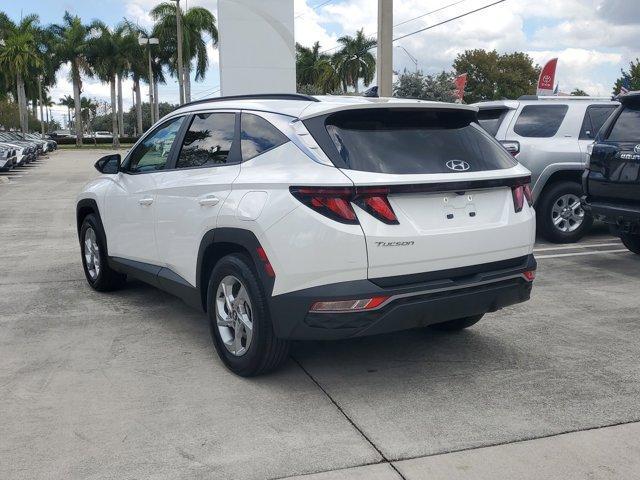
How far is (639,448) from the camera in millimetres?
3424

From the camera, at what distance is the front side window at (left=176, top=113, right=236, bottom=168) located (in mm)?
4730

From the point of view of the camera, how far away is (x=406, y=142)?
4.12 m

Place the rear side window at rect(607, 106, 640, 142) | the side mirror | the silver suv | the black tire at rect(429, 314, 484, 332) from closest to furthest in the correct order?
the black tire at rect(429, 314, 484, 332) → the side mirror → the rear side window at rect(607, 106, 640, 142) → the silver suv

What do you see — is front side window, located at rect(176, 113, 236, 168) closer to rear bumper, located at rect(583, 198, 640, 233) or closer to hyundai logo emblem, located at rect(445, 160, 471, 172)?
hyundai logo emblem, located at rect(445, 160, 471, 172)

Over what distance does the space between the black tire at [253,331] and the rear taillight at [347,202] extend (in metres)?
0.66

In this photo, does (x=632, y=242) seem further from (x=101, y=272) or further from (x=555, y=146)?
(x=101, y=272)

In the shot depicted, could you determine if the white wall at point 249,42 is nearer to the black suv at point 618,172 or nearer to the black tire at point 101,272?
the black suv at point 618,172

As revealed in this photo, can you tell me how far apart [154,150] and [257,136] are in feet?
5.35

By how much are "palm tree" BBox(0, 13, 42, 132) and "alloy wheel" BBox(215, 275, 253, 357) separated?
62545 mm

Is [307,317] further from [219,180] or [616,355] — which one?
[616,355]

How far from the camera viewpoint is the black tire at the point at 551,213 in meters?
9.38

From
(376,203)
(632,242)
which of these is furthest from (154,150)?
(632,242)

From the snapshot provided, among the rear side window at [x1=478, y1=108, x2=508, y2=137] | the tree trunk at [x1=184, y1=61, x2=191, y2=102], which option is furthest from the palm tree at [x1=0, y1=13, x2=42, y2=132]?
the rear side window at [x1=478, y1=108, x2=508, y2=137]

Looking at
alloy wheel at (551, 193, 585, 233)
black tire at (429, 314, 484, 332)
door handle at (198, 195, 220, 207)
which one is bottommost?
black tire at (429, 314, 484, 332)
